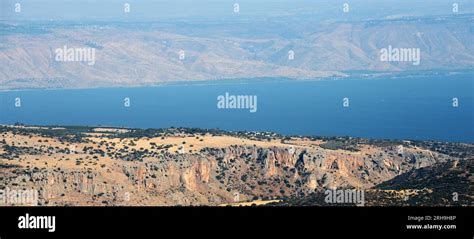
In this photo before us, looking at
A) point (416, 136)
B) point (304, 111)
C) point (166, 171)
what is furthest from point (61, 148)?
point (304, 111)

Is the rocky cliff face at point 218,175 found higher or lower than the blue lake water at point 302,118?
higher

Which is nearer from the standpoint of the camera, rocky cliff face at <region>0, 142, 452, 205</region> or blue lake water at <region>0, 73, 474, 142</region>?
rocky cliff face at <region>0, 142, 452, 205</region>

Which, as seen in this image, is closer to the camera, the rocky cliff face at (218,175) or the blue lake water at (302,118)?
the rocky cliff face at (218,175)

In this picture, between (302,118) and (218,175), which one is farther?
(302,118)

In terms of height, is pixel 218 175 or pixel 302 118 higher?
pixel 218 175

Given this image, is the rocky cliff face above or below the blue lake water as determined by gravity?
above

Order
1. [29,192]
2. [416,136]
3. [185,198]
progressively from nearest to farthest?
[29,192], [185,198], [416,136]
